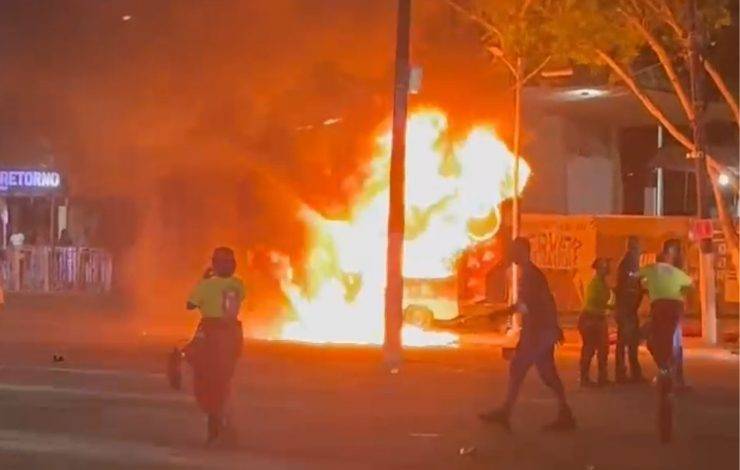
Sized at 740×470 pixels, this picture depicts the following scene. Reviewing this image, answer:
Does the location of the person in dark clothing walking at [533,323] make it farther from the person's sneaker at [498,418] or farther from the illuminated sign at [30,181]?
the illuminated sign at [30,181]

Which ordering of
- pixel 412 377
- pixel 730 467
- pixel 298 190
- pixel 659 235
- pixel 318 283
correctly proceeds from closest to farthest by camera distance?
1. pixel 730 467
2. pixel 412 377
3. pixel 318 283
4. pixel 659 235
5. pixel 298 190

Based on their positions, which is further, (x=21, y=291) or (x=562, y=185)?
(x=562, y=185)

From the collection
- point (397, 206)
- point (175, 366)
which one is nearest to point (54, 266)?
point (397, 206)

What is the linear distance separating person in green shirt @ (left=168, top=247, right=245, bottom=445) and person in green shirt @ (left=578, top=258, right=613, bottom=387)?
615 centimetres

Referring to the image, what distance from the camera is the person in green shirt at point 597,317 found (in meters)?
17.9

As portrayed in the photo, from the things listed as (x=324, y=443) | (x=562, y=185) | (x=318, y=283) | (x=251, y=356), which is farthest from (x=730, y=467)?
(x=562, y=185)

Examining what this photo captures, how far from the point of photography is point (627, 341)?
Result: 60.7ft

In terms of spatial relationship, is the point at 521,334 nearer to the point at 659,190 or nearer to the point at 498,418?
the point at 498,418

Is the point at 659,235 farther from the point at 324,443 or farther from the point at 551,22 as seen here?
the point at 324,443

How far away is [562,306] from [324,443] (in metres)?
20.6

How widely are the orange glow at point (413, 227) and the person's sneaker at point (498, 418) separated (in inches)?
523

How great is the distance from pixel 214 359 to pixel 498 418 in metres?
2.87

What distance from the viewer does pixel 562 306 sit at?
33281 mm

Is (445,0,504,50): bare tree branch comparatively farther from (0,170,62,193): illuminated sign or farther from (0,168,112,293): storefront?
(0,170,62,193): illuminated sign
